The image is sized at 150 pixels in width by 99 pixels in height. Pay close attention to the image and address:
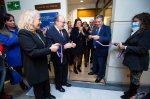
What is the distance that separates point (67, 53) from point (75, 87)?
0.74m

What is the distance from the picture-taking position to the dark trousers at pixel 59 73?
8.17 feet

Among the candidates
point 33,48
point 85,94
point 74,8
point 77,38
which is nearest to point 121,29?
point 77,38

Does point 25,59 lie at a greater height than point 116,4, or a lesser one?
lesser

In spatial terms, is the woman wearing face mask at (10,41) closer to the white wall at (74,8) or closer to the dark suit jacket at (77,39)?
the dark suit jacket at (77,39)

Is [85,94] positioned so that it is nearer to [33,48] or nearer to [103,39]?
[103,39]

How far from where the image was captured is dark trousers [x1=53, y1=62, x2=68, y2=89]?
2490mm

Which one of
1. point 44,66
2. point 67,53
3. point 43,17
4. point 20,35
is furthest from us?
point 43,17

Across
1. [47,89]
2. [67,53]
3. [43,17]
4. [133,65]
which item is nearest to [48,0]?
[43,17]

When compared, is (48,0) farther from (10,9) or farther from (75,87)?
(75,87)

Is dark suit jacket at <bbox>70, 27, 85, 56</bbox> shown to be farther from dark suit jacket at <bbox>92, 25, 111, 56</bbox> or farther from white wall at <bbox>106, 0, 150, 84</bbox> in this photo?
white wall at <bbox>106, 0, 150, 84</bbox>

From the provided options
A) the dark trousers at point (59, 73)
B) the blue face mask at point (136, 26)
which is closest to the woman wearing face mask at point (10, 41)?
the dark trousers at point (59, 73)

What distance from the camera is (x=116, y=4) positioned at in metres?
2.37

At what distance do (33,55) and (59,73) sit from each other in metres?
1.02

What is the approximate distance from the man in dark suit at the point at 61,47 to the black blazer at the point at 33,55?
0.54 metres
